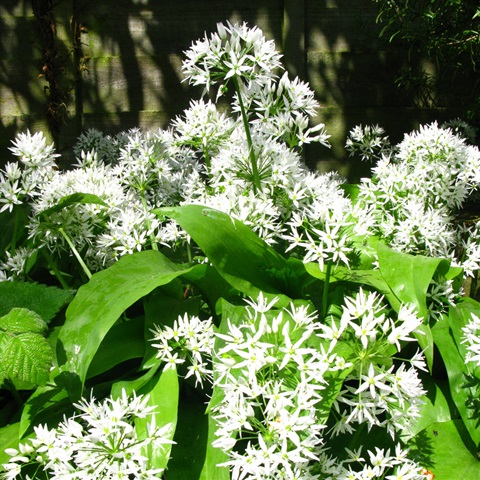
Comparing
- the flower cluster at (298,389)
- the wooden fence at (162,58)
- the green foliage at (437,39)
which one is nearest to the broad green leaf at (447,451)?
the flower cluster at (298,389)

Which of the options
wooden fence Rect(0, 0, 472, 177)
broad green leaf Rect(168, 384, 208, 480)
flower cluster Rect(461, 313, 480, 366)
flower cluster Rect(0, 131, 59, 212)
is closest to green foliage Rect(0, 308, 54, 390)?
broad green leaf Rect(168, 384, 208, 480)

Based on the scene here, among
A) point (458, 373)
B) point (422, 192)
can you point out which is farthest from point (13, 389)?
point (422, 192)

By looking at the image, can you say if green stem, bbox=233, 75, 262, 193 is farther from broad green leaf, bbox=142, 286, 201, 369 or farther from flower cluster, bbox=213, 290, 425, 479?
flower cluster, bbox=213, 290, 425, 479

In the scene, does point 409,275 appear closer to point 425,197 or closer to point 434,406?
point 434,406

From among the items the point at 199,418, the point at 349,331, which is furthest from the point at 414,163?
the point at 199,418

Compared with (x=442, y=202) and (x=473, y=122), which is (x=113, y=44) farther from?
(x=442, y=202)

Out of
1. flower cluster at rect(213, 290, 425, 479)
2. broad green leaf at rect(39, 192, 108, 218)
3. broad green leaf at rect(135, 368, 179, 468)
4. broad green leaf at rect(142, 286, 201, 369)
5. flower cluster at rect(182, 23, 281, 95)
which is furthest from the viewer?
broad green leaf at rect(39, 192, 108, 218)

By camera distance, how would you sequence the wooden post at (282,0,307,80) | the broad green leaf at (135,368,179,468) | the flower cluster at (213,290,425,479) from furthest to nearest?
the wooden post at (282,0,307,80) < the broad green leaf at (135,368,179,468) < the flower cluster at (213,290,425,479)
